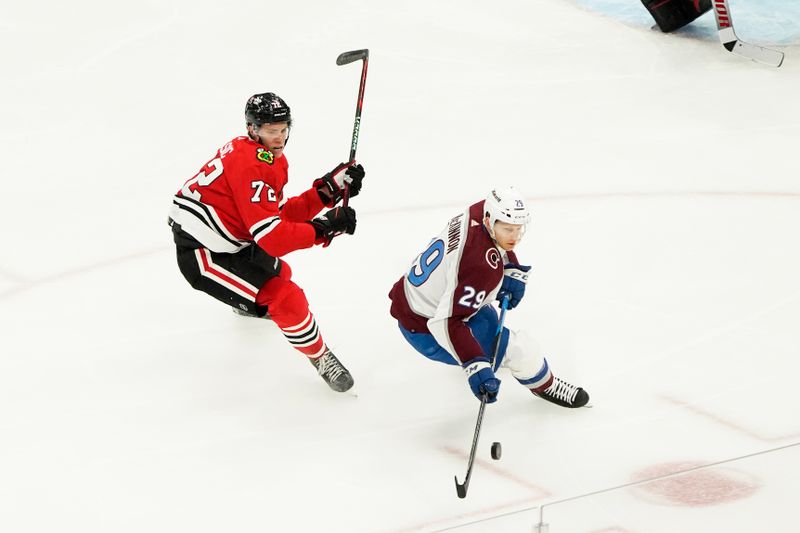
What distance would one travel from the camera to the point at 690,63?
6.61 metres

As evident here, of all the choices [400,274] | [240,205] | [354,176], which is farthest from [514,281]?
[400,274]

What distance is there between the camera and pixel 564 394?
3068mm

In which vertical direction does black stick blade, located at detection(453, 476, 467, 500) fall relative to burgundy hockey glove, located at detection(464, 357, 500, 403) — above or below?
below

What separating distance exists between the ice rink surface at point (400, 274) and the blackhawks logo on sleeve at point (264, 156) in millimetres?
778

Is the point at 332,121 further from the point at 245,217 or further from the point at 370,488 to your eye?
the point at 370,488

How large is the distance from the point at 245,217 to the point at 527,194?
85.8 inches

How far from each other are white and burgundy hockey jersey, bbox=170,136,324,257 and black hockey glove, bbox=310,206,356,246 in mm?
40

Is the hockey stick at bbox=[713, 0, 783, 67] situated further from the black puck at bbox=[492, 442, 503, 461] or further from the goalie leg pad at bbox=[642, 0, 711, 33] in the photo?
the black puck at bbox=[492, 442, 503, 461]

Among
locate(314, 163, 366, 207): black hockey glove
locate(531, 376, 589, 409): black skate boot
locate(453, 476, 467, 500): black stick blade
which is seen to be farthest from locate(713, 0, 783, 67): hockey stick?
locate(453, 476, 467, 500): black stick blade

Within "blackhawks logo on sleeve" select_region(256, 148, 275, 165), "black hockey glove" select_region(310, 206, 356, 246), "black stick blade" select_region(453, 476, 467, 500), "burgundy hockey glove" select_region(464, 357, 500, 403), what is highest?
"blackhawks logo on sleeve" select_region(256, 148, 275, 165)

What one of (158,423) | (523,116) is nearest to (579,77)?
(523,116)

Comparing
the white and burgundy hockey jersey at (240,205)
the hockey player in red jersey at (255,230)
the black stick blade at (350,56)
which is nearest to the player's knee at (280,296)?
the hockey player in red jersey at (255,230)

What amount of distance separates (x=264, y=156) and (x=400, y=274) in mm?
1180

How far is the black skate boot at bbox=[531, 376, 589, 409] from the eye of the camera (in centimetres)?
306
